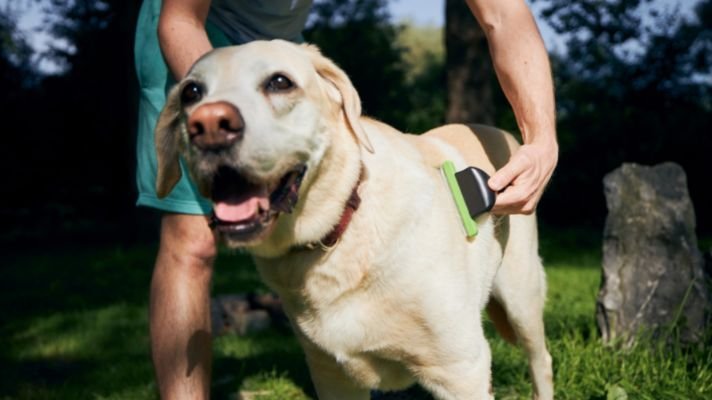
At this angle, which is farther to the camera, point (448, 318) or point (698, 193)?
point (698, 193)

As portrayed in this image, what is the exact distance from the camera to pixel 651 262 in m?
4.12

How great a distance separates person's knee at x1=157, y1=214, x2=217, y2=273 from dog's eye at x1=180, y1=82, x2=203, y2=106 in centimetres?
86

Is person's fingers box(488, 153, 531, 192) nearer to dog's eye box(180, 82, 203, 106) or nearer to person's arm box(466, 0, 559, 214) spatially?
person's arm box(466, 0, 559, 214)

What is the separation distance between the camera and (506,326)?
3.38m

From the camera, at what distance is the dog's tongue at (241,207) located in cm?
206

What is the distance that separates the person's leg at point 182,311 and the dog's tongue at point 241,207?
0.99m

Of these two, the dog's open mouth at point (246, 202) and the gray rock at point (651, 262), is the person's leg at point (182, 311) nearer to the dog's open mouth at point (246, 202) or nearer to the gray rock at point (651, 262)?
the dog's open mouth at point (246, 202)

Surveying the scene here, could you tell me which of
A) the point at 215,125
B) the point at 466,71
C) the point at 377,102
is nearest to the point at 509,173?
the point at 215,125

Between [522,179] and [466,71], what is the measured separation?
20.5 feet

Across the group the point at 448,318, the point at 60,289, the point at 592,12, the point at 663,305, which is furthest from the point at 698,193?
the point at 448,318

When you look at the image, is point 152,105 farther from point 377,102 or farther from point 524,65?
point 377,102

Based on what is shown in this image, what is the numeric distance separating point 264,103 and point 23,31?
43.5 ft

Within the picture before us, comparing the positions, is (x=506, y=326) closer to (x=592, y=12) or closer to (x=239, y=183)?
(x=239, y=183)

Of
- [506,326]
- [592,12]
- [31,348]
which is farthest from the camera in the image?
[592,12]
